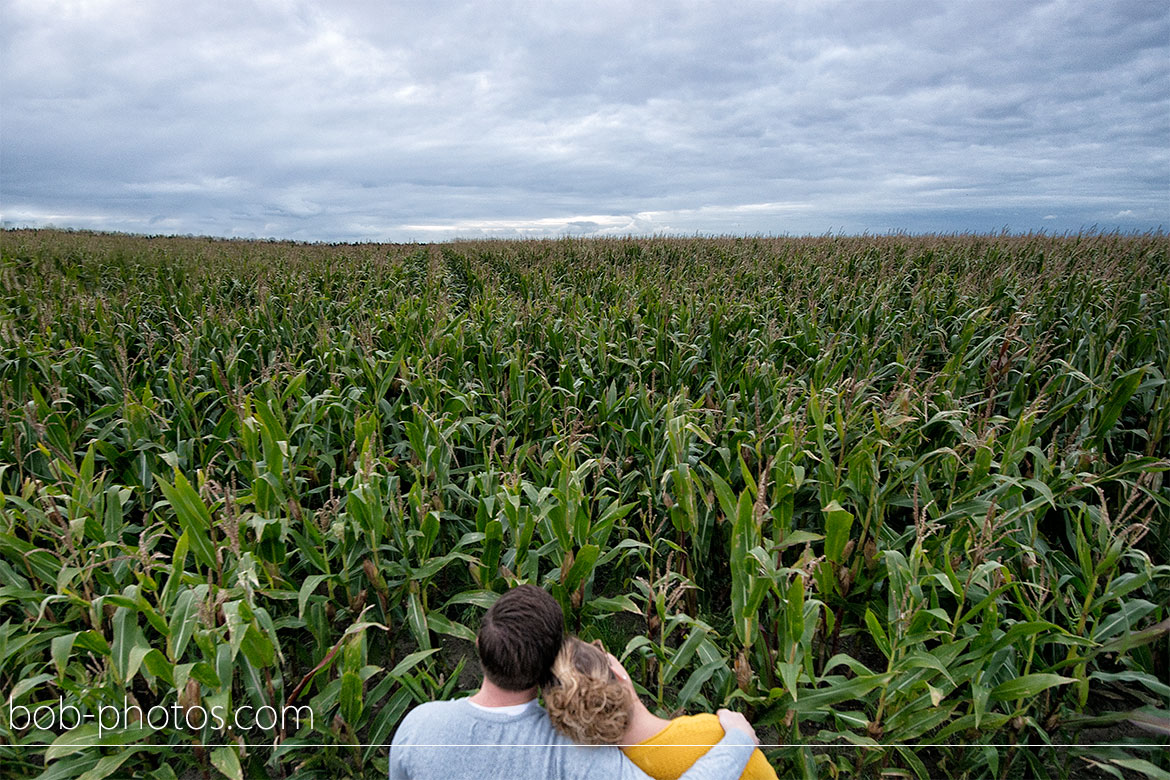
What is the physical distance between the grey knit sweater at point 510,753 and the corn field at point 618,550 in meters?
0.45

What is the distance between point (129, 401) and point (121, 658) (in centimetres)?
216

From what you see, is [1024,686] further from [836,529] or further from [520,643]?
[520,643]

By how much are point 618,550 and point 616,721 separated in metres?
1.33

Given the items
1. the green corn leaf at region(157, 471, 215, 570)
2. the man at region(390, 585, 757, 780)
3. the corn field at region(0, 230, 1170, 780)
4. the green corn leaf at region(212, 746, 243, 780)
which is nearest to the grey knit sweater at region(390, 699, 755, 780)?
the man at region(390, 585, 757, 780)

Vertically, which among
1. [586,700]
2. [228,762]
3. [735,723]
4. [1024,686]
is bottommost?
[228,762]

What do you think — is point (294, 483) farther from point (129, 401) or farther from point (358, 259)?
point (358, 259)

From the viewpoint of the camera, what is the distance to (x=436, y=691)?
6.74 ft

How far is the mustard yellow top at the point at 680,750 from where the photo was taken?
139 centimetres

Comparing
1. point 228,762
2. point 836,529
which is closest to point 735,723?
point 836,529

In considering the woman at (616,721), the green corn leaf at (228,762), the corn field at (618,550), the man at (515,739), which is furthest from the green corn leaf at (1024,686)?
the green corn leaf at (228,762)

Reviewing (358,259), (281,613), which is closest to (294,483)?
(281,613)

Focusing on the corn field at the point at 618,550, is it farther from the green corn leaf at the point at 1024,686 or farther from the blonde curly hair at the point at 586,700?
the blonde curly hair at the point at 586,700

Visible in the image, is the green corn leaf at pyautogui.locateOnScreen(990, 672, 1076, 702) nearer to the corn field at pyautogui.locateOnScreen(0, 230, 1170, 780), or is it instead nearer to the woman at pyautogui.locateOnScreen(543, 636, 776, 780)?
the corn field at pyautogui.locateOnScreen(0, 230, 1170, 780)

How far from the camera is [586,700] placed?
50.9 inches
